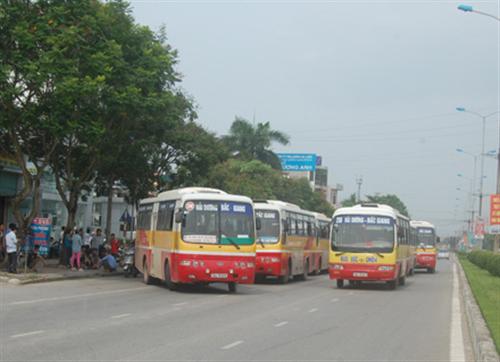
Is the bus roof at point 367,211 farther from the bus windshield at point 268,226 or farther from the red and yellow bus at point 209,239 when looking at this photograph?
the red and yellow bus at point 209,239

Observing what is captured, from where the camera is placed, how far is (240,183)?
5384 cm

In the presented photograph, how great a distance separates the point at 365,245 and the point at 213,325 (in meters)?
13.2

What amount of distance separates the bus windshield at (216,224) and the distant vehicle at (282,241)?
569 centimetres

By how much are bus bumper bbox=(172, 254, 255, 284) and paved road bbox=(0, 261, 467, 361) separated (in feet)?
1.73

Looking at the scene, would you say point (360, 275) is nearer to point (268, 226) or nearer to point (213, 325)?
point (268, 226)

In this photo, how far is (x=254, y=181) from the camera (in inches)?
2247

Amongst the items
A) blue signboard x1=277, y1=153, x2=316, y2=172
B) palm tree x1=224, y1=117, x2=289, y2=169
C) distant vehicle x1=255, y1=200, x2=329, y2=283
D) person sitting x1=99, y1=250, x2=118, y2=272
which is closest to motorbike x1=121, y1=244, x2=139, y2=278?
person sitting x1=99, y1=250, x2=118, y2=272

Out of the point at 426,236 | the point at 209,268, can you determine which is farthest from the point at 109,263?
→ the point at 426,236

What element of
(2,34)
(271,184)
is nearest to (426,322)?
(2,34)

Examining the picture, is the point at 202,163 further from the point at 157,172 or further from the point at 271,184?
the point at 271,184

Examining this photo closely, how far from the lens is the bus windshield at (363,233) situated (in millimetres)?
26875

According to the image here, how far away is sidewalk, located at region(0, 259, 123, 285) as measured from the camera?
78.4 ft

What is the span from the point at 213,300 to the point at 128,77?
9.42 metres

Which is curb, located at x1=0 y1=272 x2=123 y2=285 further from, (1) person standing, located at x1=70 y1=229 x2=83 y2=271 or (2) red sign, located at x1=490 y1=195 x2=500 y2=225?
(2) red sign, located at x1=490 y1=195 x2=500 y2=225
